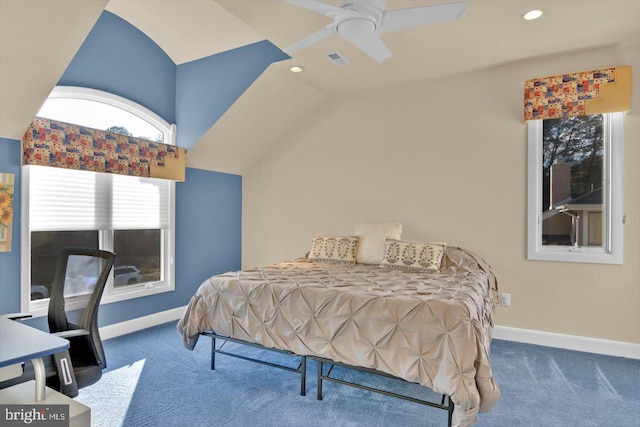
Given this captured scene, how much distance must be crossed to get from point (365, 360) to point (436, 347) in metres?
0.44

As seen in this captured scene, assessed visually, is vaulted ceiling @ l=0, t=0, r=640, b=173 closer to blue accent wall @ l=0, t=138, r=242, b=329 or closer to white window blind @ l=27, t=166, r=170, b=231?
blue accent wall @ l=0, t=138, r=242, b=329

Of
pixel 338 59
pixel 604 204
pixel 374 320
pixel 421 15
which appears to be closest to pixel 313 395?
pixel 374 320

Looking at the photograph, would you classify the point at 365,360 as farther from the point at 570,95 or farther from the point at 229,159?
the point at 229,159

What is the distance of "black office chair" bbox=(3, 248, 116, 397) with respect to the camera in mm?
1854

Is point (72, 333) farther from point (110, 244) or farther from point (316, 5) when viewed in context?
point (316, 5)

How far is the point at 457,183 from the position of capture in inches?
154

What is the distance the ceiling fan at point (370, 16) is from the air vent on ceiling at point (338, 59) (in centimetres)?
113

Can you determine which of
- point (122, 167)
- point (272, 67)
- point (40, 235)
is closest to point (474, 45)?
point (272, 67)

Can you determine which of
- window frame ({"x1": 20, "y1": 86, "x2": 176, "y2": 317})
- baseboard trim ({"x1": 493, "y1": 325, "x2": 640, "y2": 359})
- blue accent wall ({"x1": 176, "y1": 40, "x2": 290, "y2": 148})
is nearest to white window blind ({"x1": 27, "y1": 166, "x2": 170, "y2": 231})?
window frame ({"x1": 20, "y1": 86, "x2": 176, "y2": 317})

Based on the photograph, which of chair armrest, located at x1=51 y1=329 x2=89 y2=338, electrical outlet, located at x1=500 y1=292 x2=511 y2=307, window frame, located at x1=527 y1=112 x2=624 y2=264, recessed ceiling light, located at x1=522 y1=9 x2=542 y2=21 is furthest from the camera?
electrical outlet, located at x1=500 y1=292 x2=511 y2=307

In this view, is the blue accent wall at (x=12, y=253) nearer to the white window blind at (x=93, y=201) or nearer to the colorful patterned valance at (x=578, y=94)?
the white window blind at (x=93, y=201)

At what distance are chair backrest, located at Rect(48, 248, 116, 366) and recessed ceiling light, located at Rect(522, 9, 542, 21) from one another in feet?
10.6

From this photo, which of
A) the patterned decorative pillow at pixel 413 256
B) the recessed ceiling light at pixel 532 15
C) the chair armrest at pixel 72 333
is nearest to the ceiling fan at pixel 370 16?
the recessed ceiling light at pixel 532 15

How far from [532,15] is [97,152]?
3810mm
